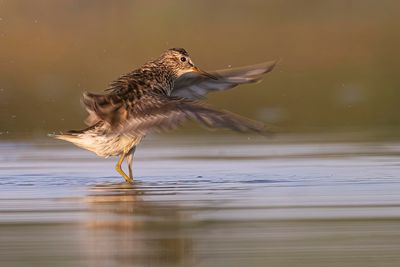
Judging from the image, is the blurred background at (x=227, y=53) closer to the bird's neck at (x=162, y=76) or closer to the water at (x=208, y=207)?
the water at (x=208, y=207)

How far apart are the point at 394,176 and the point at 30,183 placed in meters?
2.94

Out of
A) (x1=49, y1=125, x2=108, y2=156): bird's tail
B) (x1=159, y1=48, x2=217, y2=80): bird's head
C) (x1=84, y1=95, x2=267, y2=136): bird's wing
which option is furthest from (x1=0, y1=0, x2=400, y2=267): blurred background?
(x1=159, y1=48, x2=217, y2=80): bird's head

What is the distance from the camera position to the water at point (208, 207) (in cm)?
780

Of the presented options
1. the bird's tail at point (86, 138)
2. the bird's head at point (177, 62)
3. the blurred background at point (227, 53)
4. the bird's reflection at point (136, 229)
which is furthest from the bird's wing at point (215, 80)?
the bird's reflection at point (136, 229)

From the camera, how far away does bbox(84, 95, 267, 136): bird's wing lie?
34.1 ft

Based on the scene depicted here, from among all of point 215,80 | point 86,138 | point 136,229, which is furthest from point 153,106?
point 136,229

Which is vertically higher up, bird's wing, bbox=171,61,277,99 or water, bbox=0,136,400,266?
bird's wing, bbox=171,61,277,99

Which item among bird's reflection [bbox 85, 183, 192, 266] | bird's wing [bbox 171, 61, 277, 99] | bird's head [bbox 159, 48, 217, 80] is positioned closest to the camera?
bird's reflection [bbox 85, 183, 192, 266]

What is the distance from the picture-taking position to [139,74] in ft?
41.9

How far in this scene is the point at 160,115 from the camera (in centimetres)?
1127

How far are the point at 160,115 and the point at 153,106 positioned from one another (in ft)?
0.88

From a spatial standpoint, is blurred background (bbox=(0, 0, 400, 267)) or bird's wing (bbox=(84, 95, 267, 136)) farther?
bird's wing (bbox=(84, 95, 267, 136))

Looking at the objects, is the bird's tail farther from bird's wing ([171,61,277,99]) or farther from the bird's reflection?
A: bird's wing ([171,61,277,99])

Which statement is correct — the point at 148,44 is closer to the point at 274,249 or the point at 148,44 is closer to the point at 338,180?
the point at 338,180
